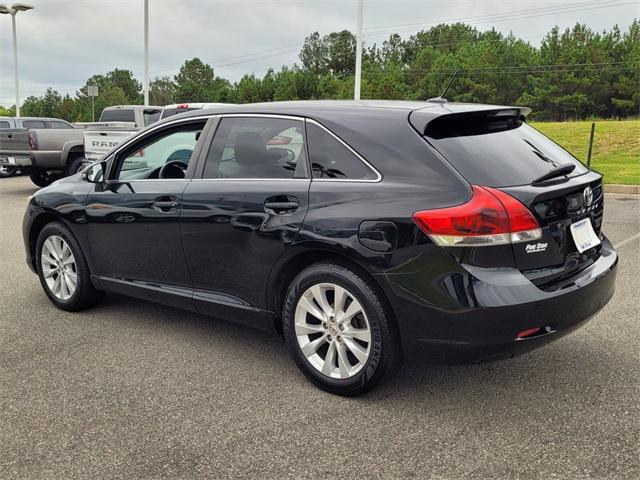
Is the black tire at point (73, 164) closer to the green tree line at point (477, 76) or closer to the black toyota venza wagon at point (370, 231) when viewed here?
the black toyota venza wagon at point (370, 231)

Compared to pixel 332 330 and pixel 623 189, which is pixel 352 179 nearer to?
pixel 332 330

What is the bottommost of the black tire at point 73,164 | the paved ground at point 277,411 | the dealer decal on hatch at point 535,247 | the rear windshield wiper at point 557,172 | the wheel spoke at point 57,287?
the paved ground at point 277,411

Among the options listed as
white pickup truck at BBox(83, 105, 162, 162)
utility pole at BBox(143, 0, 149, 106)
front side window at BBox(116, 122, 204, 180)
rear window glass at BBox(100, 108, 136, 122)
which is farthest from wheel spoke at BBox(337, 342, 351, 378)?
utility pole at BBox(143, 0, 149, 106)

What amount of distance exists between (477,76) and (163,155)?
73494mm

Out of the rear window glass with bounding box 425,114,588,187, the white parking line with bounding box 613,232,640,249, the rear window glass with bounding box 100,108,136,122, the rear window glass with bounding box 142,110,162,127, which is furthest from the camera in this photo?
the rear window glass with bounding box 100,108,136,122

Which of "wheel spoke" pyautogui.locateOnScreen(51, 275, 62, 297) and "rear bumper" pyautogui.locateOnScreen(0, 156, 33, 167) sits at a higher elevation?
"rear bumper" pyautogui.locateOnScreen(0, 156, 33, 167)

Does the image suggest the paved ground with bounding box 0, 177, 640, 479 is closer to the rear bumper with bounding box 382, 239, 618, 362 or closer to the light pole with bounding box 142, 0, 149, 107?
the rear bumper with bounding box 382, 239, 618, 362

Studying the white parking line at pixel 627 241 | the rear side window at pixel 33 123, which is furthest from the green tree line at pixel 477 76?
the white parking line at pixel 627 241

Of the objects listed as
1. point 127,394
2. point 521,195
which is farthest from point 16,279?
point 521,195

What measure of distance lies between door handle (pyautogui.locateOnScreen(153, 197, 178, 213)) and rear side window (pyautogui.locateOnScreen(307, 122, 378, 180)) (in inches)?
41.5

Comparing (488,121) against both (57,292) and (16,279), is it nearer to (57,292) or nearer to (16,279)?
(57,292)

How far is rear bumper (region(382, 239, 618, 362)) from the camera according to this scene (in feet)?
9.68

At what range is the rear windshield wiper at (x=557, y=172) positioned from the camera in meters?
3.25

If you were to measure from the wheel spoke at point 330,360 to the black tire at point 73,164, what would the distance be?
1180 centimetres
